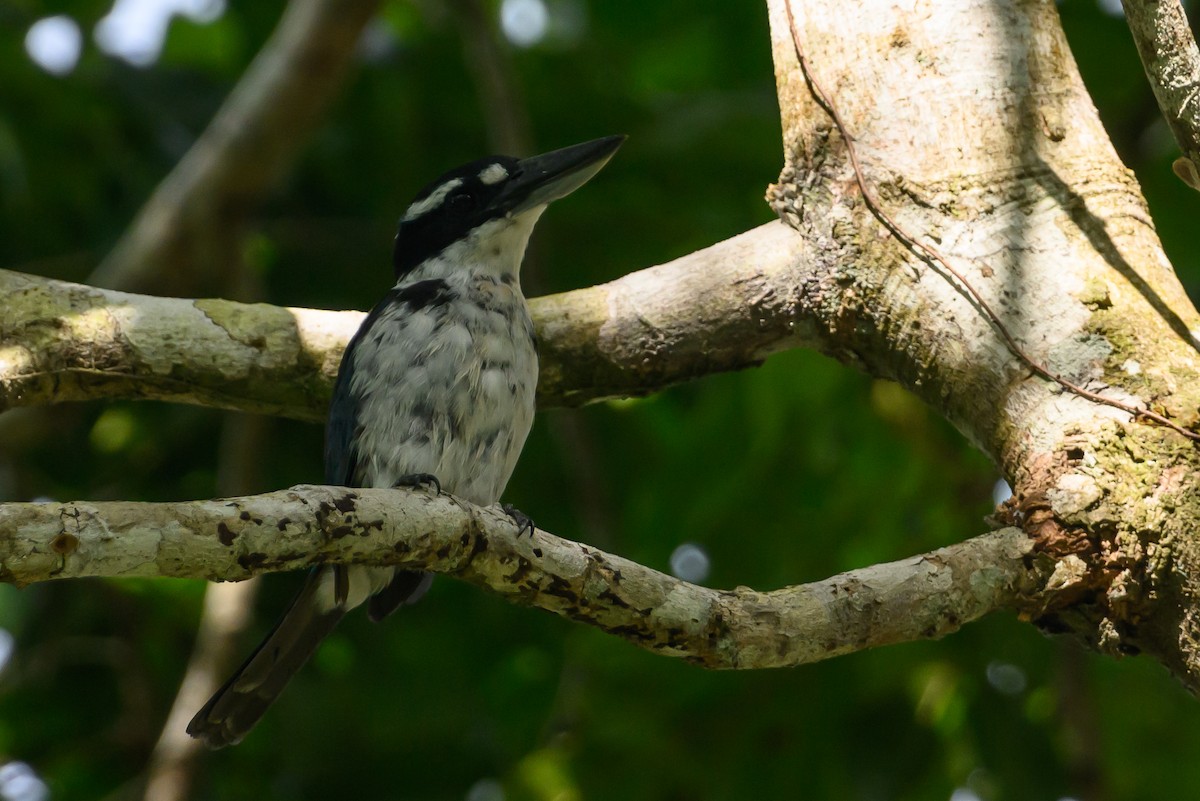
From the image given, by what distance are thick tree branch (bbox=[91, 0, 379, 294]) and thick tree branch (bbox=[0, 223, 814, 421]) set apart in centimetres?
160

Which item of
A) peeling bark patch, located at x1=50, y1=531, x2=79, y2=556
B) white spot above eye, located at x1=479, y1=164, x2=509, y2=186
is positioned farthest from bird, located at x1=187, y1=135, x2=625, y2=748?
peeling bark patch, located at x1=50, y1=531, x2=79, y2=556

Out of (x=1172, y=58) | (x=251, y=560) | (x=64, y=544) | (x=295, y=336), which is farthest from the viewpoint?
(x=295, y=336)

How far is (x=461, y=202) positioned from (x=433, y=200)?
0.40ft

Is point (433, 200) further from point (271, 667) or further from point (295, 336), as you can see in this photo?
point (271, 667)

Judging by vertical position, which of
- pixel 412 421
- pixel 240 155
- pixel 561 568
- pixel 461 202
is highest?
pixel 240 155

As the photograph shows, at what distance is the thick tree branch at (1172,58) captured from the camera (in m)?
2.60

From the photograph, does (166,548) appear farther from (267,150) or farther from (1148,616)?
(267,150)

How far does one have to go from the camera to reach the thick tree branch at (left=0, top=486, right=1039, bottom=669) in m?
2.01

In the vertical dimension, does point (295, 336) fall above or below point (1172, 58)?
below

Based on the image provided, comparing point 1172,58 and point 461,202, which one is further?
point 461,202

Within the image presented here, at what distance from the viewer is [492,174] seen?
415 centimetres

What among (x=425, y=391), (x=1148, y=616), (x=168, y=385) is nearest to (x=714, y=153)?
(x=425, y=391)

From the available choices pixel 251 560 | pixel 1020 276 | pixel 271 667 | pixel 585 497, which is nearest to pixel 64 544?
pixel 251 560

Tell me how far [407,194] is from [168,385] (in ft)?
7.46
